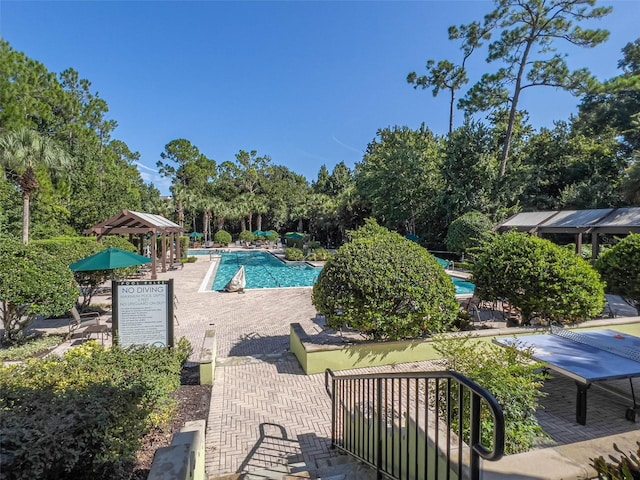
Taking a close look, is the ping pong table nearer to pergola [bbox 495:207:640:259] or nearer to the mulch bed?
the mulch bed

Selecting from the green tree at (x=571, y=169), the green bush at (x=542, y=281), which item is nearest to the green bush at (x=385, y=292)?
the green bush at (x=542, y=281)

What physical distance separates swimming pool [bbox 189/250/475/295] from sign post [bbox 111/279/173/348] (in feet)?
30.8

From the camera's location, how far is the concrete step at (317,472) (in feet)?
10.8

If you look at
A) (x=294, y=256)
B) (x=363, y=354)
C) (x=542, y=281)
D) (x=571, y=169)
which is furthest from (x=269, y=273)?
(x=571, y=169)

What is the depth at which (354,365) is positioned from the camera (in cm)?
634

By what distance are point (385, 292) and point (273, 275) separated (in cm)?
1526

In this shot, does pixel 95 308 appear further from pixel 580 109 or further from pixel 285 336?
pixel 580 109

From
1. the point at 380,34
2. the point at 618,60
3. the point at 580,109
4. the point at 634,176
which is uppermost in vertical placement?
the point at 618,60

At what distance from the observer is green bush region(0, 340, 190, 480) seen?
7.56ft

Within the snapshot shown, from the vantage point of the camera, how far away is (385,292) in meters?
6.15

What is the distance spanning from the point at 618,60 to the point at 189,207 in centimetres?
4827

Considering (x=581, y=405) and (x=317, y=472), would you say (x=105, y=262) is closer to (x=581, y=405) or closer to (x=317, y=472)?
(x=317, y=472)

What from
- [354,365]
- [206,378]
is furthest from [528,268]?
[206,378]

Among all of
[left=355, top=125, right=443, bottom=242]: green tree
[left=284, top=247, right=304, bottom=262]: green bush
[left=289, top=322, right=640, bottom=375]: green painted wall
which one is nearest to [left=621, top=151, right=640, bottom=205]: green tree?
[left=355, top=125, right=443, bottom=242]: green tree
